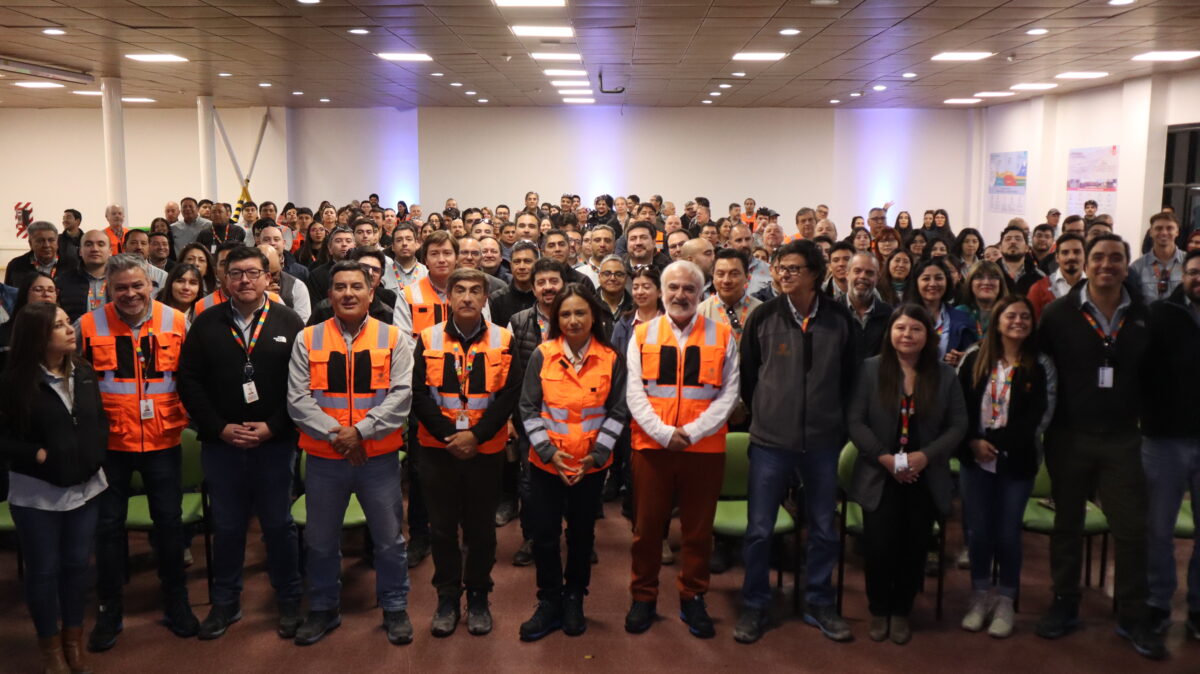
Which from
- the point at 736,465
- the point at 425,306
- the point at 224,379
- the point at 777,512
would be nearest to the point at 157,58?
the point at 425,306

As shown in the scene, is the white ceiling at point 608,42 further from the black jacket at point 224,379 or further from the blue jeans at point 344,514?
the blue jeans at point 344,514

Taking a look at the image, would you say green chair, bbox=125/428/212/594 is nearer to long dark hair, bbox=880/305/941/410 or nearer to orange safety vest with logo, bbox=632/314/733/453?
orange safety vest with logo, bbox=632/314/733/453

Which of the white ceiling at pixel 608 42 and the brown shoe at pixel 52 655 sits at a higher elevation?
the white ceiling at pixel 608 42

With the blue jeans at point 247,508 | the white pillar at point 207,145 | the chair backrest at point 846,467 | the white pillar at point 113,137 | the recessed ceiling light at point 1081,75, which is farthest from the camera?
the white pillar at point 207,145

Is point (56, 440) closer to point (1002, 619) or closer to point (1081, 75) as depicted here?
point (1002, 619)

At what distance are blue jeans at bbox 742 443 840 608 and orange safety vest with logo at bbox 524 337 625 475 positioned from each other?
2.12 feet

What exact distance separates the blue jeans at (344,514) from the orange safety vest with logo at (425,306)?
1.21 metres

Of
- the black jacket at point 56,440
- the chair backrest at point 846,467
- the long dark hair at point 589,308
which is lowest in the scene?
the chair backrest at point 846,467

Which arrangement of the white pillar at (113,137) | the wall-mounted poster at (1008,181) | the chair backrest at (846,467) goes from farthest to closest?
1. the wall-mounted poster at (1008,181)
2. the white pillar at (113,137)
3. the chair backrest at (846,467)

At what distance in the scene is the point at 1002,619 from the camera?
149 inches

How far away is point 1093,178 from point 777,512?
12687 millimetres

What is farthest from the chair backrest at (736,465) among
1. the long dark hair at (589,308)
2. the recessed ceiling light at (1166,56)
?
the recessed ceiling light at (1166,56)

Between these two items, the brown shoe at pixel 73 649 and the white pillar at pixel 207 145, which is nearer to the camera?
the brown shoe at pixel 73 649

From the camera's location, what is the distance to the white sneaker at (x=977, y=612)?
380 centimetres
